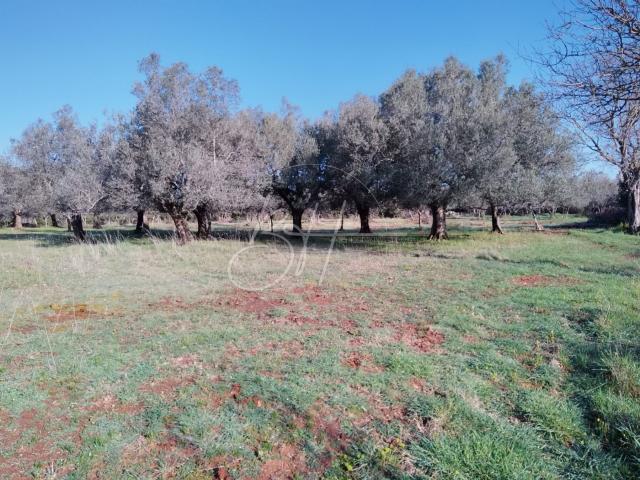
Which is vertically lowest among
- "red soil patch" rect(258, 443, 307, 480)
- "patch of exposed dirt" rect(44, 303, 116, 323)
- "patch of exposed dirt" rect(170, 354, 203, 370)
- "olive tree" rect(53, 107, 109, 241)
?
"red soil patch" rect(258, 443, 307, 480)

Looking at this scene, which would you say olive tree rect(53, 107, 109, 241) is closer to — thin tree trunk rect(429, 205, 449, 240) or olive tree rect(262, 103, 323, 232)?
olive tree rect(262, 103, 323, 232)

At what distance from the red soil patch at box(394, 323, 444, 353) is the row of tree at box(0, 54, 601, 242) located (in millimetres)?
11133

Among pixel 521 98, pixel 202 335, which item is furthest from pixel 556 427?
pixel 521 98

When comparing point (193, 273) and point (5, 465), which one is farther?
point (193, 273)

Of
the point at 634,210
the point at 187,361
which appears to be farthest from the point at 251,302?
the point at 634,210

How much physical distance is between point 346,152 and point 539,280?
13.8 meters

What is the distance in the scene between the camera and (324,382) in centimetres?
393

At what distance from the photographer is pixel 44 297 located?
8.05 metres

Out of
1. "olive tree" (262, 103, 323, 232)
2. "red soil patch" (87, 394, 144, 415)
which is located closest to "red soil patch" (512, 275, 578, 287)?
"red soil patch" (87, 394, 144, 415)

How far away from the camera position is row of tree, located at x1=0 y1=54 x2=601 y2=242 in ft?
52.0

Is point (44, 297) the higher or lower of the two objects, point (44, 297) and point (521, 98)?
the lower

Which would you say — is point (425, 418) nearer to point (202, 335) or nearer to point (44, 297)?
point (202, 335)

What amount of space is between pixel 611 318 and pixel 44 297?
10924 mm

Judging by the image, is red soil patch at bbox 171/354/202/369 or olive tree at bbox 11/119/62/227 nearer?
red soil patch at bbox 171/354/202/369
